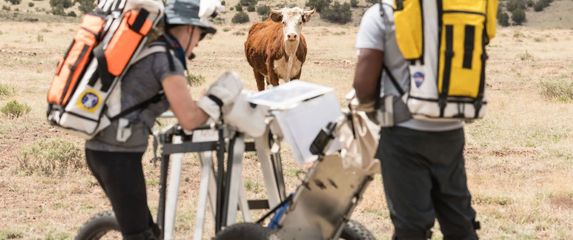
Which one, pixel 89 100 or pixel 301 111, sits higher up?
pixel 89 100

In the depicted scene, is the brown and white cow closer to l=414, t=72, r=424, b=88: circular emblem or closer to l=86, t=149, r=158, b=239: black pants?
l=86, t=149, r=158, b=239: black pants

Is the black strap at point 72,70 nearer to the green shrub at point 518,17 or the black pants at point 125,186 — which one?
the black pants at point 125,186

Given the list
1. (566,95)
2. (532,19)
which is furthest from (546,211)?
(532,19)

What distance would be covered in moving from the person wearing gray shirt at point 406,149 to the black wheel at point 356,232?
0.23 metres

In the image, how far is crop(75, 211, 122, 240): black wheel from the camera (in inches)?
190

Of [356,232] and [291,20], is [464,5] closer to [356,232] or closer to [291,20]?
[356,232]

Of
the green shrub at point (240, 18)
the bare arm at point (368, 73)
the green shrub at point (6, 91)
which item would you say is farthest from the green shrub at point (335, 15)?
the bare arm at point (368, 73)

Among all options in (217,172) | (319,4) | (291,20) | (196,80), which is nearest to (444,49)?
(217,172)

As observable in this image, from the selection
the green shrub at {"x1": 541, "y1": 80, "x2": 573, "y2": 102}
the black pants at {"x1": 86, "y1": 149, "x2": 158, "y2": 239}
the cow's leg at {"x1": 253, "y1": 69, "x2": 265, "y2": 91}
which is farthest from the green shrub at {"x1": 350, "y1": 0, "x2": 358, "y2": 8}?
the black pants at {"x1": 86, "y1": 149, "x2": 158, "y2": 239}

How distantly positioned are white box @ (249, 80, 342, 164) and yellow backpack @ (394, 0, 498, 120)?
550 mm

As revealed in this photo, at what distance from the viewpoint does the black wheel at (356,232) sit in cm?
456

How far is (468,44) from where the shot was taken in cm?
394

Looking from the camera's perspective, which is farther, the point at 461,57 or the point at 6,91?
the point at 6,91

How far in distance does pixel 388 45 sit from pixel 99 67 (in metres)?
1.22
